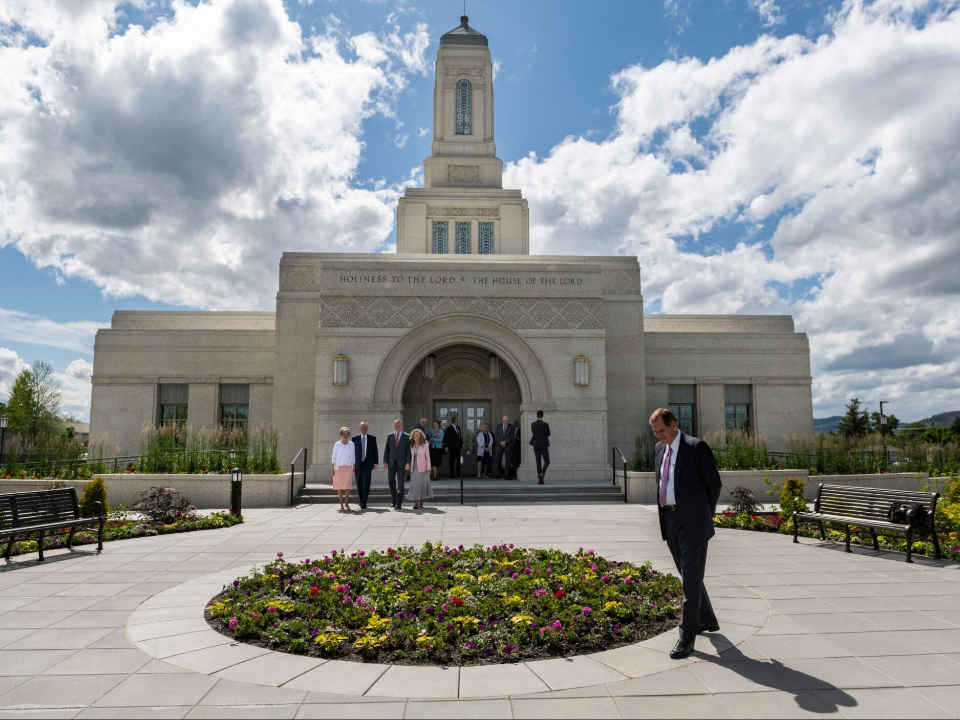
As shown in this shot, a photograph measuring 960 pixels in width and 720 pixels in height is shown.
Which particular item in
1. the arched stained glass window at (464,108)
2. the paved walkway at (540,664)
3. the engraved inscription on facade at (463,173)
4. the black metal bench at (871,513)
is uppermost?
the arched stained glass window at (464,108)

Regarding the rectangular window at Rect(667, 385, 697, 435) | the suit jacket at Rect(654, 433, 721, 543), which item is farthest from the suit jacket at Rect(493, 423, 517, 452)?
the suit jacket at Rect(654, 433, 721, 543)

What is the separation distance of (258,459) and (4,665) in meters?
9.95

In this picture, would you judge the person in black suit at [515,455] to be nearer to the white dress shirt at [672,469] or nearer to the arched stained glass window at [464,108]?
the white dress shirt at [672,469]

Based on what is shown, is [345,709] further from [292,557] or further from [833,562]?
[833,562]

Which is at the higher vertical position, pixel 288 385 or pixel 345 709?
pixel 288 385

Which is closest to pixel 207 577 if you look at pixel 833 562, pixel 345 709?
pixel 345 709

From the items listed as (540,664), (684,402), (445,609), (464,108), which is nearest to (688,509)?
(540,664)

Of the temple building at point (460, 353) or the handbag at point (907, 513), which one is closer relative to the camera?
the handbag at point (907, 513)

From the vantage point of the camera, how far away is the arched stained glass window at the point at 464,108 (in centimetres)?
2398

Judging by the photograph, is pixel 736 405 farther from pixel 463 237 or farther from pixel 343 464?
pixel 343 464

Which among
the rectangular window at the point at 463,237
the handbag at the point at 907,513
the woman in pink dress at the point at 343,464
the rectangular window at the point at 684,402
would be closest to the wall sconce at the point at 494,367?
the woman in pink dress at the point at 343,464

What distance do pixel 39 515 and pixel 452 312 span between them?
10020mm

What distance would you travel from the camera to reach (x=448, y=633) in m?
4.67

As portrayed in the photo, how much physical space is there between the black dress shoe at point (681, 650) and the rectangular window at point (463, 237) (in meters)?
18.8
